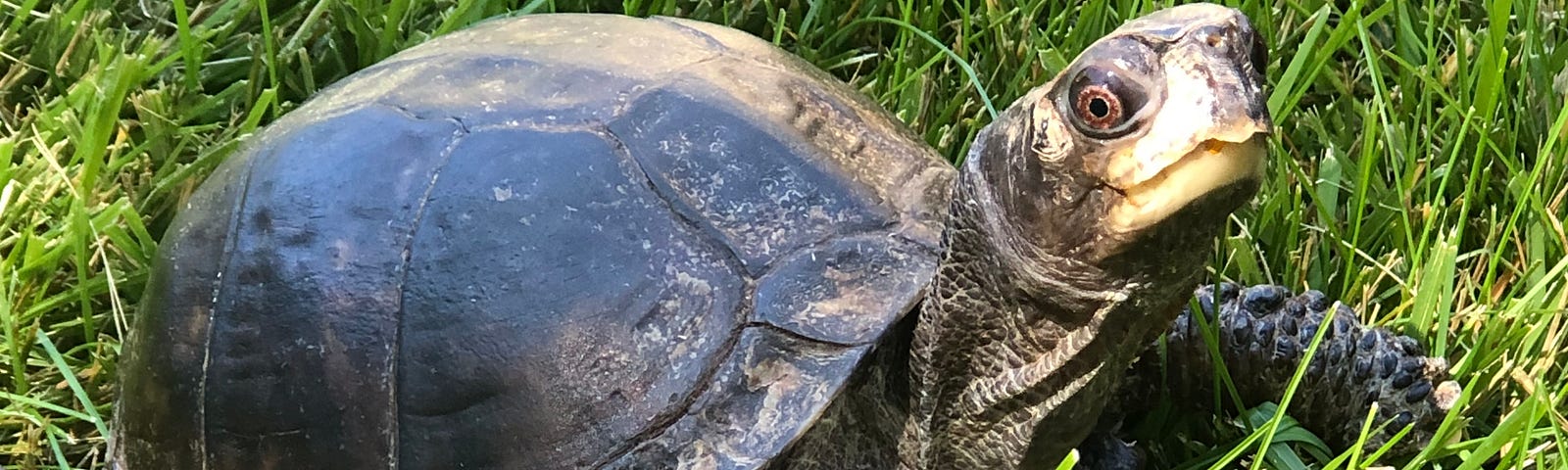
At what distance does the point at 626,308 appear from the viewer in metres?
1.28

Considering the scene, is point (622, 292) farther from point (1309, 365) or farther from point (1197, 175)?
point (1309, 365)

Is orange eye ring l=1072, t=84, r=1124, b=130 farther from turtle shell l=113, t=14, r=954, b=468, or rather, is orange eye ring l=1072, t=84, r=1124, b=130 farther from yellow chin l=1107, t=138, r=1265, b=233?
turtle shell l=113, t=14, r=954, b=468

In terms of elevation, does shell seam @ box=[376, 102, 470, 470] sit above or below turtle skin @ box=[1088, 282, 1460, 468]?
above

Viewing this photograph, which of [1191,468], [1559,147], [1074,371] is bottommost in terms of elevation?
[1191,468]

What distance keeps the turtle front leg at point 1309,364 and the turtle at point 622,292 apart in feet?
1.25

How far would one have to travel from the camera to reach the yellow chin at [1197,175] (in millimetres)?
959

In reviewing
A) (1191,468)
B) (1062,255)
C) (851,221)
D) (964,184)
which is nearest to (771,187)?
(851,221)

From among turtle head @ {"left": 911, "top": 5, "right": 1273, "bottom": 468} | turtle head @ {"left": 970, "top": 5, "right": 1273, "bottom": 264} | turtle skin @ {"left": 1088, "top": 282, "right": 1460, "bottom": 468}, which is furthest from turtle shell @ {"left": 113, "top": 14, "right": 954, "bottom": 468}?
turtle skin @ {"left": 1088, "top": 282, "right": 1460, "bottom": 468}

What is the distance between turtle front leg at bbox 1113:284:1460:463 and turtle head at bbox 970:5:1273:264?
63 cm

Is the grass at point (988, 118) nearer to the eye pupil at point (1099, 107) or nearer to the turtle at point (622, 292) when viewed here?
the turtle at point (622, 292)

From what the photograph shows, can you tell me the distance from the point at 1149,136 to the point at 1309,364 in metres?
0.78

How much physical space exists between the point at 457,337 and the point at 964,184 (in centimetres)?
48

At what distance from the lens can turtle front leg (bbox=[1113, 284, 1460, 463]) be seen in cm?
165

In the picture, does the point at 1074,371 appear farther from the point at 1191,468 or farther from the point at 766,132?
the point at 1191,468
